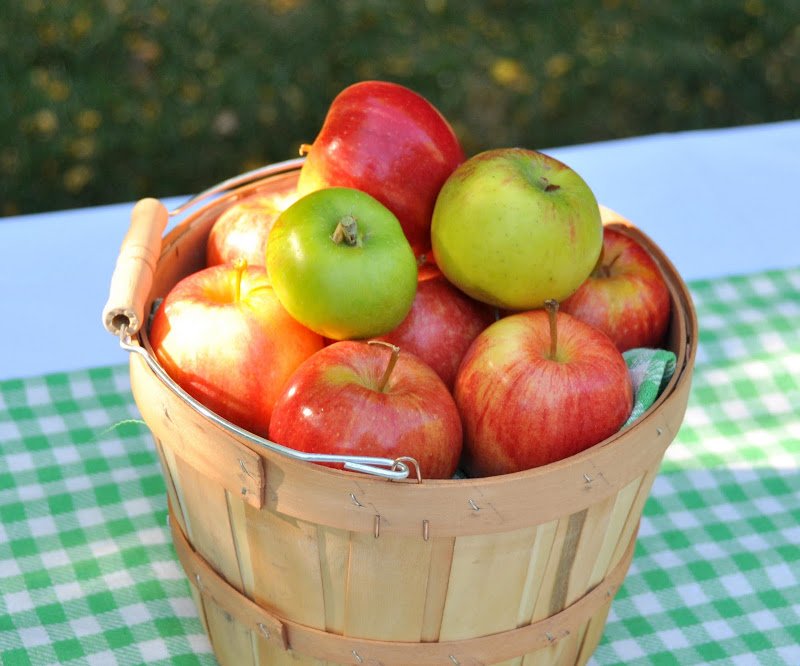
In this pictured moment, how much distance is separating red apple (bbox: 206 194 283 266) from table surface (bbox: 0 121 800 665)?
362mm

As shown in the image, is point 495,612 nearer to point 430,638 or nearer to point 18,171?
point 430,638

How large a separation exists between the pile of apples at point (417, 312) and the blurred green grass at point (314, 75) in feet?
5.50

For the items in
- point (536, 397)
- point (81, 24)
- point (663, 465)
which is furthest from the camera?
point (81, 24)

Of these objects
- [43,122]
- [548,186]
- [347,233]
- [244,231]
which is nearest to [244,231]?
[244,231]

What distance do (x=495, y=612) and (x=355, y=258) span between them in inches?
13.7

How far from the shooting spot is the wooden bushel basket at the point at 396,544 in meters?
0.84

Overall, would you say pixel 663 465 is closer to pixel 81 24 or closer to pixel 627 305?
pixel 627 305

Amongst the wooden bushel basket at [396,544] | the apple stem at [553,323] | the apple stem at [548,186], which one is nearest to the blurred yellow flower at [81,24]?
the wooden bushel basket at [396,544]

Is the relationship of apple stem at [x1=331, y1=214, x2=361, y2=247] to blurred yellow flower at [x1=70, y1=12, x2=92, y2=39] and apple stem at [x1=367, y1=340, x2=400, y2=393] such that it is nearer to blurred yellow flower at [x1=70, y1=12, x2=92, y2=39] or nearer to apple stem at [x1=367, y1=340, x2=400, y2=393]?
apple stem at [x1=367, y1=340, x2=400, y2=393]

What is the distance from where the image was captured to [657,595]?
1240 mm

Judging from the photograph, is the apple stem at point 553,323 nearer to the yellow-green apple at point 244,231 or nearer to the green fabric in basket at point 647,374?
the green fabric in basket at point 647,374

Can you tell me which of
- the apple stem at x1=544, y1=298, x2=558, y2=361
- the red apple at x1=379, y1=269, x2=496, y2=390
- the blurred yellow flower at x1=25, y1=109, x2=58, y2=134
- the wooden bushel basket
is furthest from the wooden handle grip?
the blurred yellow flower at x1=25, y1=109, x2=58, y2=134

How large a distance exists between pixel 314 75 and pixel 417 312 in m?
2.01

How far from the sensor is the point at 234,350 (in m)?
0.97
